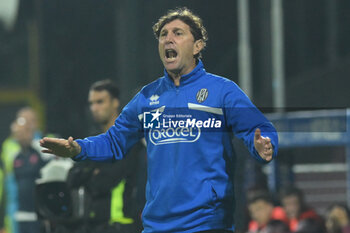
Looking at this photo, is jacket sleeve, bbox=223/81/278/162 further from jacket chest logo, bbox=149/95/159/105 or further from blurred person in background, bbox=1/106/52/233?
blurred person in background, bbox=1/106/52/233

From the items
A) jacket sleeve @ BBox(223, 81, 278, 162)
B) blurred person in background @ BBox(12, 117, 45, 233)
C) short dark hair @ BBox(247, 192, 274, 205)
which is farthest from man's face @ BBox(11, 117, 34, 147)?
jacket sleeve @ BBox(223, 81, 278, 162)

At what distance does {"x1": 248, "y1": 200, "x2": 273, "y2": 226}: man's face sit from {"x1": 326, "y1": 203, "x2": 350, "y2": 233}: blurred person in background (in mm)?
429

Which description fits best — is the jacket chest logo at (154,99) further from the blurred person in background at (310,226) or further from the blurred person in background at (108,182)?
the blurred person in background at (310,226)

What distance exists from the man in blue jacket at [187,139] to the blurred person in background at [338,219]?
246 cm

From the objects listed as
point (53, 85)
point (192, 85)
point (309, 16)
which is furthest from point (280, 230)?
point (192, 85)

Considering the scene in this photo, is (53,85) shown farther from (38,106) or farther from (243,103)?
(243,103)

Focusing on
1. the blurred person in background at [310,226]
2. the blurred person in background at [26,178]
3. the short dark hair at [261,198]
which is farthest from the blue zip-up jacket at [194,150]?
the blurred person in background at [26,178]

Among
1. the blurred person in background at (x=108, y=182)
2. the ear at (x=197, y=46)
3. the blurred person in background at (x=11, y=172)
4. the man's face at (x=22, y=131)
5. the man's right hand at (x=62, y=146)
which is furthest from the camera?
the blurred person in background at (x=11, y=172)

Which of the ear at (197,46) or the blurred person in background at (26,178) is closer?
the ear at (197,46)

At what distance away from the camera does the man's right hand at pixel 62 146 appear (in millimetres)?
3567

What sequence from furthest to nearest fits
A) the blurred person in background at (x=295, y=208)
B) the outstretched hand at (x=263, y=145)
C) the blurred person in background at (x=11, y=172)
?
the blurred person in background at (x=11, y=172) < the blurred person in background at (x=295, y=208) < the outstretched hand at (x=263, y=145)

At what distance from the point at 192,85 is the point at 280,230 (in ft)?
8.61

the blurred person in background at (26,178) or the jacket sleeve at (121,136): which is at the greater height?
the jacket sleeve at (121,136)

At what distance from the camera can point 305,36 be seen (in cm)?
555
